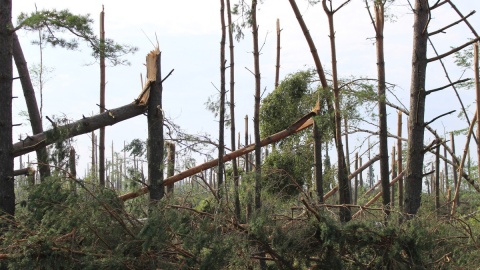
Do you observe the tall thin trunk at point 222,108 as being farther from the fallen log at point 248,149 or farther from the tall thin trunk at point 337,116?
the tall thin trunk at point 337,116

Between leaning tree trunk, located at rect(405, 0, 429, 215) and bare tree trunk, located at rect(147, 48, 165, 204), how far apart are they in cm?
363

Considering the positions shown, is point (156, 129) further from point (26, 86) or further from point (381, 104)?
point (381, 104)

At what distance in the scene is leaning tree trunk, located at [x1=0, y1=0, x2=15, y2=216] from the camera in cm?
893

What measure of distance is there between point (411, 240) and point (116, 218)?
→ 301cm

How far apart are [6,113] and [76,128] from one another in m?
0.98

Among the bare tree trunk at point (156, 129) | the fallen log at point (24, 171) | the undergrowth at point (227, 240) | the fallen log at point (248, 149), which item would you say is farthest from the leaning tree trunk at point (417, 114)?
the fallen log at point (24, 171)

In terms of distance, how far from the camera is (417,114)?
7.86 metres

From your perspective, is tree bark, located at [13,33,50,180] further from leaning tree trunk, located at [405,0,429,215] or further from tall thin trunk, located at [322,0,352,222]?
leaning tree trunk, located at [405,0,429,215]

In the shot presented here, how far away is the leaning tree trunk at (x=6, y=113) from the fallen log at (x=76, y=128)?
0.21m

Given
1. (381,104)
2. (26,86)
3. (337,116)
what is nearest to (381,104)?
(381,104)

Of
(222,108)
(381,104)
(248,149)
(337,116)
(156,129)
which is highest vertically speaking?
(222,108)

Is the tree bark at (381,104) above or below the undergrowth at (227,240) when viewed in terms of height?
above

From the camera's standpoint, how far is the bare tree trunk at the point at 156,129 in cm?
955

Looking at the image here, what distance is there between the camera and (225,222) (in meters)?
6.56
